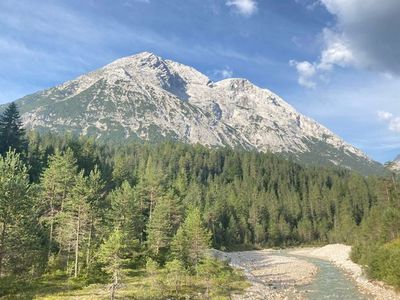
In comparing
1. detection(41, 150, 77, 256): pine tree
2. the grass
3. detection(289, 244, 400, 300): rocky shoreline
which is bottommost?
detection(289, 244, 400, 300): rocky shoreline

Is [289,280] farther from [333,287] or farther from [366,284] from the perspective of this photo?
[366,284]

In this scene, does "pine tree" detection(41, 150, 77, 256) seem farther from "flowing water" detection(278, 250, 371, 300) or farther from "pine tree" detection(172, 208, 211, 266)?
"flowing water" detection(278, 250, 371, 300)

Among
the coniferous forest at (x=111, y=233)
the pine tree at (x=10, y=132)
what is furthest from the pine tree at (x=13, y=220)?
the pine tree at (x=10, y=132)

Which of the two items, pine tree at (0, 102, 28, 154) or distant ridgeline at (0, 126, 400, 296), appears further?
pine tree at (0, 102, 28, 154)

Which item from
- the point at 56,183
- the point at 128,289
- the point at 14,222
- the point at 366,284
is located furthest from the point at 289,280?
the point at 14,222

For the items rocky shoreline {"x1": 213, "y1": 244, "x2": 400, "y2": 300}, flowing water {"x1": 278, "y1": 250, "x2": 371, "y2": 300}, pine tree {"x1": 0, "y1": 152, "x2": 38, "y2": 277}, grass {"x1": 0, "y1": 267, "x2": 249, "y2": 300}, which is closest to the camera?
pine tree {"x1": 0, "y1": 152, "x2": 38, "y2": 277}

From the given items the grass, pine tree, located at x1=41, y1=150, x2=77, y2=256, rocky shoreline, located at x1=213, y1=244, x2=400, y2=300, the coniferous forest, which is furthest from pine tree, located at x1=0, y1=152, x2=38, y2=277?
rocky shoreline, located at x1=213, y1=244, x2=400, y2=300

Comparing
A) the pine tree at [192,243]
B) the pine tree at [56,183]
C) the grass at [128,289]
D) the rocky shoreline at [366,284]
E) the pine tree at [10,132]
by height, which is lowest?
the rocky shoreline at [366,284]

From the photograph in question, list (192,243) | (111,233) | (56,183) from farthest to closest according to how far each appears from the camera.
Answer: (56,183), (192,243), (111,233)

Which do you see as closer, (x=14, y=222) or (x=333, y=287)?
(x=14, y=222)

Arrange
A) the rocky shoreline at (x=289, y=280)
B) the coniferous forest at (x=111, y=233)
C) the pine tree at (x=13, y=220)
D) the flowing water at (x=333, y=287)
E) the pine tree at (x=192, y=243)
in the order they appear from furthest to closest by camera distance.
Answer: the pine tree at (x=192, y=243)
the flowing water at (x=333, y=287)
the rocky shoreline at (x=289, y=280)
the coniferous forest at (x=111, y=233)
the pine tree at (x=13, y=220)

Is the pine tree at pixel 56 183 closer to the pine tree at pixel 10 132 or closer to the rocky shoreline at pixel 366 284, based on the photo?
the pine tree at pixel 10 132

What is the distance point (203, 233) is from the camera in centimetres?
6569

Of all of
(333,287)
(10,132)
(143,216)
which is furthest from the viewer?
(10,132)
